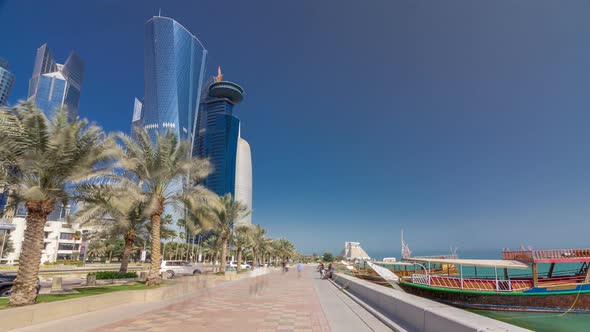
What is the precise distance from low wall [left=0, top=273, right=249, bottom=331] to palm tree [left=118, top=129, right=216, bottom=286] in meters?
1.98

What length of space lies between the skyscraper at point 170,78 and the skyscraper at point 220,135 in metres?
20.3

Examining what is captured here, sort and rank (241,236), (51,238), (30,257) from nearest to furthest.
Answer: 1. (30,257)
2. (241,236)
3. (51,238)

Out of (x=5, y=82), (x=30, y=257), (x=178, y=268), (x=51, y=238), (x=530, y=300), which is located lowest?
(x=178, y=268)

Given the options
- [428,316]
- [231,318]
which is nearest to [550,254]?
[428,316]

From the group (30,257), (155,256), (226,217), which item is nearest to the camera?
(30,257)

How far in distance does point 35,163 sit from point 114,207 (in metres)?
8.71

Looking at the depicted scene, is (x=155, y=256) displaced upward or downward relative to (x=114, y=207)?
downward

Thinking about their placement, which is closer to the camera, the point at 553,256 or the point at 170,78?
the point at 553,256

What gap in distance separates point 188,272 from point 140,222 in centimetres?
1096

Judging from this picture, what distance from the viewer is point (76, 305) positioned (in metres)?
9.40

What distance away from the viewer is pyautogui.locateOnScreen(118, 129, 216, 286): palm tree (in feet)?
51.0

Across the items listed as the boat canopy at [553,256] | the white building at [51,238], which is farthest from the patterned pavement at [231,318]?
the white building at [51,238]

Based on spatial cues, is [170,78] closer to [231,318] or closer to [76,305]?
[76,305]

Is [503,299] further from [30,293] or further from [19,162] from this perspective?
[19,162]
